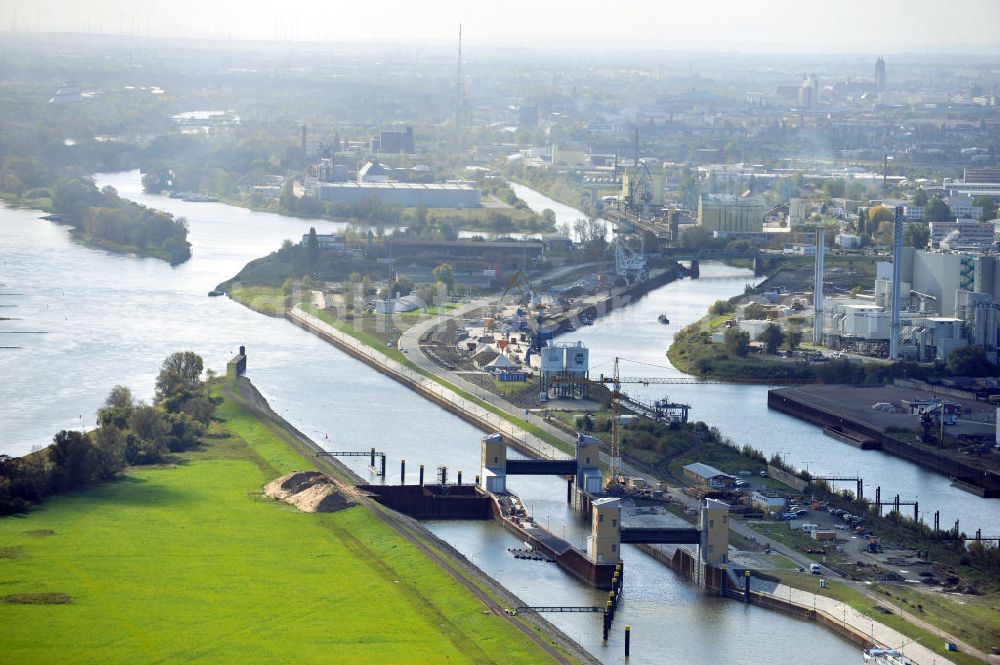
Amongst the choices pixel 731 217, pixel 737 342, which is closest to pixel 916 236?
pixel 731 217

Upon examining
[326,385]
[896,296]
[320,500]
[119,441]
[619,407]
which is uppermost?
[896,296]

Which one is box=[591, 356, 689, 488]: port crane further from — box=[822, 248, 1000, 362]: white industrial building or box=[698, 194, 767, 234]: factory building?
box=[698, 194, 767, 234]: factory building

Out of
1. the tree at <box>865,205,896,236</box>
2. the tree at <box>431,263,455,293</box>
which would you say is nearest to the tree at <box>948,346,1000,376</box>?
the tree at <box>431,263,455,293</box>

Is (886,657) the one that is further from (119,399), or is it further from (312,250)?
(312,250)

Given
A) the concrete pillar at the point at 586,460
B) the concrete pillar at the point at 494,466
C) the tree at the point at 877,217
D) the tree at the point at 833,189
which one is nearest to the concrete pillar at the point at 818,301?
the concrete pillar at the point at 586,460

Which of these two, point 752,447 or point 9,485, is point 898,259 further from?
point 9,485

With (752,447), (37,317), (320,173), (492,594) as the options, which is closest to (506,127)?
(320,173)

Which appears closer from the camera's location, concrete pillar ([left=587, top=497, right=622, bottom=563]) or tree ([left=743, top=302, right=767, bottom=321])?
concrete pillar ([left=587, top=497, right=622, bottom=563])

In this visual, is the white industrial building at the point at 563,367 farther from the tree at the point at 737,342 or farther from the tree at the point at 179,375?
the tree at the point at 179,375
